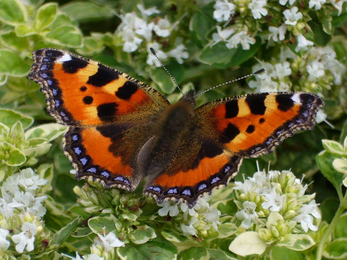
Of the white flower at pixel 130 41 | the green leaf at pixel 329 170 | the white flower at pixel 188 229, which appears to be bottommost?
the white flower at pixel 188 229

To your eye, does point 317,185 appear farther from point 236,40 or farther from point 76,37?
point 76,37

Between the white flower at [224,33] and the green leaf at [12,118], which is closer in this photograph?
the green leaf at [12,118]

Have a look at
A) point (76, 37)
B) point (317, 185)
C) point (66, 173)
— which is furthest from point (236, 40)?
point (66, 173)

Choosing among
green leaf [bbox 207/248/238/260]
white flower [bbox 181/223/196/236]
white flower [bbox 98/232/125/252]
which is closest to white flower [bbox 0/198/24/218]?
white flower [bbox 98/232/125/252]

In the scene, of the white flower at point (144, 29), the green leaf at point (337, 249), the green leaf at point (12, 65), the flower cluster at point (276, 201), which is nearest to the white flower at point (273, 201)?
the flower cluster at point (276, 201)

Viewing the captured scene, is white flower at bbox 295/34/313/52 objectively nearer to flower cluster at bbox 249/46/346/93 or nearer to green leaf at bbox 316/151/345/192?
flower cluster at bbox 249/46/346/93

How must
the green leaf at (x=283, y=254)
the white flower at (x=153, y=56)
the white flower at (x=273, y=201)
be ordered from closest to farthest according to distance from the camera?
the white flower at (x=273, y=201), the green leaf at (x=283, y=254), the white flower at (x=153, y=56)

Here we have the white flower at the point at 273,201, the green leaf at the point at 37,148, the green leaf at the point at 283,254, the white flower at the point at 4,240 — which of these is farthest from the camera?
the green leaf at the point at 37,148

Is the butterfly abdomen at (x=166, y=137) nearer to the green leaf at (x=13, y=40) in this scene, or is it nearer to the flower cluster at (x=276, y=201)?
the flower cluster at (x=276, y=201)
